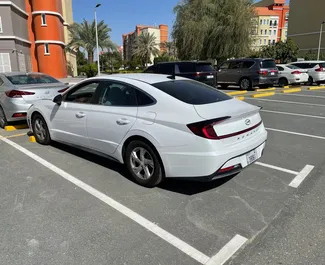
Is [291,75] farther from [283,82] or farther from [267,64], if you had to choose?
[267,64]

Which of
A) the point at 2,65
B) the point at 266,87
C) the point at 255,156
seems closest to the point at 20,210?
the point at 255,156

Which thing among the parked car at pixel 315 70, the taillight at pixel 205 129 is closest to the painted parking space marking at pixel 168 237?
the taillight at pixel 205 129

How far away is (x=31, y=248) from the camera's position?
268cm

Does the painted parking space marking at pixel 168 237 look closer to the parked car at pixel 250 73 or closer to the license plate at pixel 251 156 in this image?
the license plate at pixel 251 156

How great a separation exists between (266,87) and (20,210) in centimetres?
1692

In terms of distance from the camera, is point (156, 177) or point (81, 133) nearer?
point (156, 177)

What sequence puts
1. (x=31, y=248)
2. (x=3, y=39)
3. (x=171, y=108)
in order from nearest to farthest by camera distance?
1. (x=31, y=248)
2. (x=171, y=108)
3. (x=3, y=39)

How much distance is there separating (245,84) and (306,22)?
54.4m

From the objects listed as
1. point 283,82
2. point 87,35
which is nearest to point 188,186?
point 283,82

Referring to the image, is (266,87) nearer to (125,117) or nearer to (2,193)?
(125,117)

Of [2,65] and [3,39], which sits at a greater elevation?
[3,39]

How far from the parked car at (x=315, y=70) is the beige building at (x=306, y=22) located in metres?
42.7

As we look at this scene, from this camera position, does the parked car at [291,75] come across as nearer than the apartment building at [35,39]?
Yes

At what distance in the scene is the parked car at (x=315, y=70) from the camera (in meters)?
19.0
